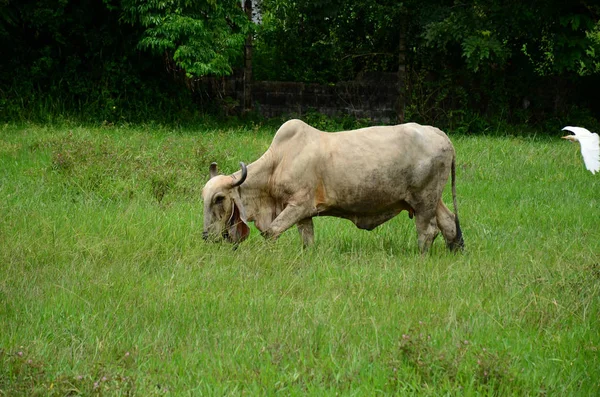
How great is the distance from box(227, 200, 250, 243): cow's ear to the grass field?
0.16m

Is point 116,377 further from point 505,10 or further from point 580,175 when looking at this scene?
point 505,10

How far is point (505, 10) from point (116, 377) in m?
15.8

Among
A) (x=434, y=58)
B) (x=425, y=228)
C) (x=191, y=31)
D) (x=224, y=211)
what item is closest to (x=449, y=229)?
(x=425, y=228)

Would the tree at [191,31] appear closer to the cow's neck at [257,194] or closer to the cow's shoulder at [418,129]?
the cow's neck at [257,194]

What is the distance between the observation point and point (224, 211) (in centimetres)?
777

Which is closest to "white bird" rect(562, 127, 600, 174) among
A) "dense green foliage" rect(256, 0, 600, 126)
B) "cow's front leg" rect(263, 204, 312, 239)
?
"cow's front leg" rect(263, 204, 312, 239)

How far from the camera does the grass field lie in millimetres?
4723

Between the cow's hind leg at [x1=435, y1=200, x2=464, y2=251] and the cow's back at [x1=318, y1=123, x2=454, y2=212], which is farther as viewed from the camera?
the cow's hind leg at [x1=435, y1=200, x2=464, y2=251]

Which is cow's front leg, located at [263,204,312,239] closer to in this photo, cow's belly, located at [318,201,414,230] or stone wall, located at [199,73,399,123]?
cow's belly, located at [318,201,414,230]

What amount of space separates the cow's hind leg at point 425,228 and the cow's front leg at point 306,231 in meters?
1.02

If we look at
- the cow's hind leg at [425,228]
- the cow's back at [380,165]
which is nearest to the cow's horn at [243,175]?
the cow's back at [380,165]

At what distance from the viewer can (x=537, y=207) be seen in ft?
34.3

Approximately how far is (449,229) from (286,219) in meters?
1.66

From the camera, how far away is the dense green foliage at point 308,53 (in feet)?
54.5
